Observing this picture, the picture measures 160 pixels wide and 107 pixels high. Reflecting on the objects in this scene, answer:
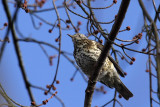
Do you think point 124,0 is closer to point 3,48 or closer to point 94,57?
point 94,57

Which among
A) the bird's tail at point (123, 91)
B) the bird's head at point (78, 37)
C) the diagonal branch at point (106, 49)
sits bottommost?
the diagonal branch at point (106, 49)

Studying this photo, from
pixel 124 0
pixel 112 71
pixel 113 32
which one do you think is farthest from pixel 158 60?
pixel 112 71

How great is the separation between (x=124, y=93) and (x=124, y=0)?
2.55 metres

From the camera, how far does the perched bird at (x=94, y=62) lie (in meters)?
4.67

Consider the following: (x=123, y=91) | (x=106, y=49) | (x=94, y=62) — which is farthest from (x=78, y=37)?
(x=106, y=49)

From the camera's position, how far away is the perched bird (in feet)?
15.3

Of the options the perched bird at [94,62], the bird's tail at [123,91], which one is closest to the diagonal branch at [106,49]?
the perched bird at [94,62]

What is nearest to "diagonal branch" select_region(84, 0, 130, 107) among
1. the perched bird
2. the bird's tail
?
the perched bird

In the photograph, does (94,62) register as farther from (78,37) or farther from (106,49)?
(106,49)

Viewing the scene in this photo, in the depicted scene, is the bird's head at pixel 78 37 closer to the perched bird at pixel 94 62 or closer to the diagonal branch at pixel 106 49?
the perched bird at pixel 94 62

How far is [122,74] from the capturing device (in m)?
4.64

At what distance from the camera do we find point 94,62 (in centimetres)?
466

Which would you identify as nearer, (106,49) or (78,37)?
(106,49)

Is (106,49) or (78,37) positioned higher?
(78,37)
